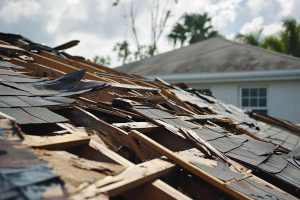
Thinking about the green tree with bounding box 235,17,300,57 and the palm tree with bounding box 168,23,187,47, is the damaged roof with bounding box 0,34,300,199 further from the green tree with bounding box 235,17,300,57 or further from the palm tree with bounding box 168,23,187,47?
the palm tree with bounding box 168,23,187,47

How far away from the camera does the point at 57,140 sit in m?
1.88

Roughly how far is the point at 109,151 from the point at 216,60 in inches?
477

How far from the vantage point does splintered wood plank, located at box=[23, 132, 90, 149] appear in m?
1.75

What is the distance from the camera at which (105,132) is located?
260 centimetres

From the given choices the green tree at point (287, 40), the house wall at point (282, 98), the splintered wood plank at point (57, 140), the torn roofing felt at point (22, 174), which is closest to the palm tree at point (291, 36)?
the green tree at point (287, 40)

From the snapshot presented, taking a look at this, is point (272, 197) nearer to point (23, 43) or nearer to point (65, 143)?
point (65, 143)

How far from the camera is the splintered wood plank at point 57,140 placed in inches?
68.8

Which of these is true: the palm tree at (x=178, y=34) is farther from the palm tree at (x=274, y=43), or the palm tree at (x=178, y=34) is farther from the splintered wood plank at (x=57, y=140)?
the splintered wood plank at (x=57, y=140)

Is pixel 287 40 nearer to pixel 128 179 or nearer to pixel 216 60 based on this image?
pixel 216 60

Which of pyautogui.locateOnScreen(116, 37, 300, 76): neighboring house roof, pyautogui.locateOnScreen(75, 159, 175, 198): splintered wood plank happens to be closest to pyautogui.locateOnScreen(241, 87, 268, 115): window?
pyautogui.locateOnScreen(116, 37, 300, 76): neighboring house roof

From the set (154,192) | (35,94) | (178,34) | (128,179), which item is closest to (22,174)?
(128,179)

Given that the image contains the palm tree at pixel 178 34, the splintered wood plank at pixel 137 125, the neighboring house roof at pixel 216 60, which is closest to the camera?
the splintered wood plank at pixel 137 125

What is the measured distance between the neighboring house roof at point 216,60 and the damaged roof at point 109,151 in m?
8.74

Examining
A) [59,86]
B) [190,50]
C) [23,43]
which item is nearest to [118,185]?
[59,86]
